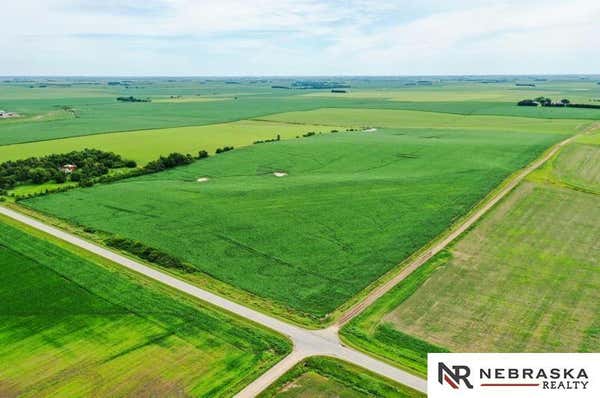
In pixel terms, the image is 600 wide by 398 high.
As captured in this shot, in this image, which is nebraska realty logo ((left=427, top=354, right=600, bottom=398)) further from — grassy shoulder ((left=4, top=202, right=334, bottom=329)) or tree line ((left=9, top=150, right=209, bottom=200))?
tree line ((left=9, top=150, right=209, bottom=200))

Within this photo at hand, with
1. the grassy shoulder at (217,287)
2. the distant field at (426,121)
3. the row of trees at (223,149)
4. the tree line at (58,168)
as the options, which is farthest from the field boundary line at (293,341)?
the distant field at (426,121)

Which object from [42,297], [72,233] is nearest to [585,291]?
[42,297]

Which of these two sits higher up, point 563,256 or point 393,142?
point 393,142

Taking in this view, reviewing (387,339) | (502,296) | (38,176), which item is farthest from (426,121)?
(387,339)

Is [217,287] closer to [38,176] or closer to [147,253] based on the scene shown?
[147,253]

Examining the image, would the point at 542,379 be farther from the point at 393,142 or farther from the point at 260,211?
the point at 393,142

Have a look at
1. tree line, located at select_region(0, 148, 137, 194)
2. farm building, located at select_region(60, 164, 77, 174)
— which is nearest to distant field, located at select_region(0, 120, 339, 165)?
tree line, located at select_region(0, 148, 137, 194)
